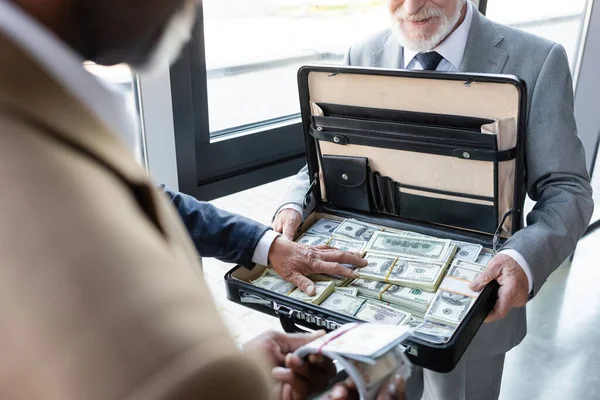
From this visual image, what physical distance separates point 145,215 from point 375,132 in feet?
3.15

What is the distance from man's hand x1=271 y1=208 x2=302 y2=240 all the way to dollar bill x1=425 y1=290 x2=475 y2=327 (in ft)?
1.34

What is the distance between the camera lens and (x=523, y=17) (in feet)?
10.3

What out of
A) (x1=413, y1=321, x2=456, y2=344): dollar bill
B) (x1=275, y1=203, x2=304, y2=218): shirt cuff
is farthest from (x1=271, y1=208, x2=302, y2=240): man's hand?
(x1=413, y1=321, x2=456, y2=344): dollar bill

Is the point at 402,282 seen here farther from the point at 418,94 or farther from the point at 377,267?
the point at 418,94

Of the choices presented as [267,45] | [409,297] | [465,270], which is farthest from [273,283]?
[267,45]

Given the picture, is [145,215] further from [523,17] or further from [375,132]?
[523,17]

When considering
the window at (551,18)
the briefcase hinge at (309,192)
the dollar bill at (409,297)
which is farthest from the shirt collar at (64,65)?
the window at (551,18)

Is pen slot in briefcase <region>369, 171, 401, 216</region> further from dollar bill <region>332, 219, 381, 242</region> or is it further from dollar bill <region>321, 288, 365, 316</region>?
dollar bill <region>321, 288, 365, 316</region>

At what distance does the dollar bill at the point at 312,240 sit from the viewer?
1274 millimetres

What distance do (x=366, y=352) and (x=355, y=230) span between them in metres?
0.63

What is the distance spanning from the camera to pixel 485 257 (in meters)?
1.18

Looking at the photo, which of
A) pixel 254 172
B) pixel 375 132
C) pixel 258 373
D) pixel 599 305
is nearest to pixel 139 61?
pixel 258 373

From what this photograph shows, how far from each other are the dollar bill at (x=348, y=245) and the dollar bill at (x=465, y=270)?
0.70 feet

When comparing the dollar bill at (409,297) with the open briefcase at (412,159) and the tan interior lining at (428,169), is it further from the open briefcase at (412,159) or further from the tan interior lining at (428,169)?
the tan interior lining at (428,169)
